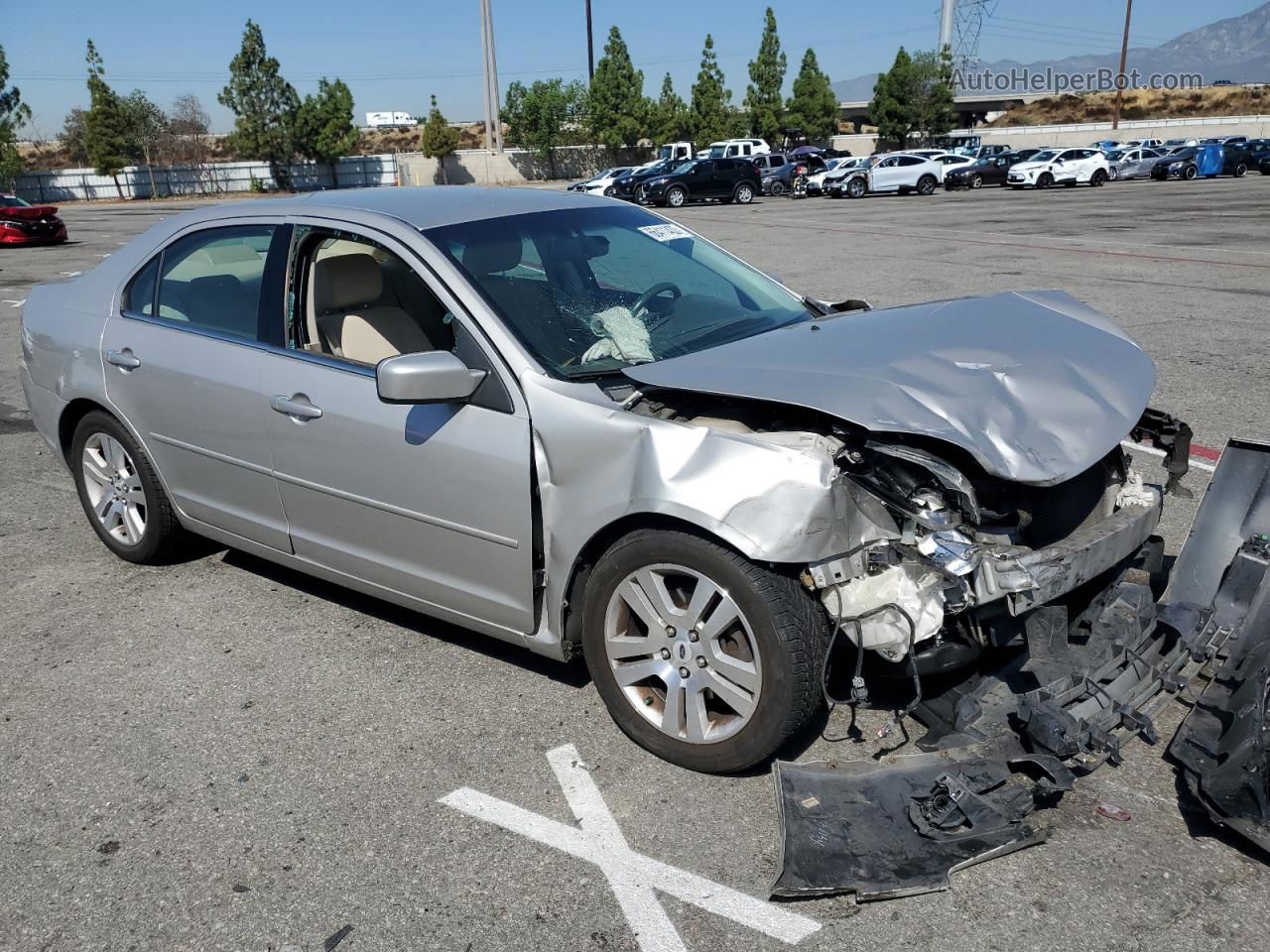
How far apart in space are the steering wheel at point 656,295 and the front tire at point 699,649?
1.05 metres

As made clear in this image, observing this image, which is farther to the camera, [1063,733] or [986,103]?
[986,103]

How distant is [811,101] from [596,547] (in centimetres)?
7326

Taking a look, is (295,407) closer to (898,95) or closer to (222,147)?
(898,95)

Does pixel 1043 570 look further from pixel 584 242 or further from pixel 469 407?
pixel 584 242

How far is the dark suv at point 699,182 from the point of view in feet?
117

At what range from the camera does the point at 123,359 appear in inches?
177

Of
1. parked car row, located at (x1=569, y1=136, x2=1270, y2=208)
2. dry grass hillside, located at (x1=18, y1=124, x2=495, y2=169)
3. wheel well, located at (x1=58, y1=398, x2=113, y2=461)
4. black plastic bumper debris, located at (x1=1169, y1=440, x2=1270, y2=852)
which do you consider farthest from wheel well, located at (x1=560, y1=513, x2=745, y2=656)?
dry grass hillside, located at (x1=18, y1=124, x2=495, y2=169)

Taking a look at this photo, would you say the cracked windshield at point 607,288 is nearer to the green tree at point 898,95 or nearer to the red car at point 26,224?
the red car at point 26,224

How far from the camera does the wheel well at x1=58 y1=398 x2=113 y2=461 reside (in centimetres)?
479

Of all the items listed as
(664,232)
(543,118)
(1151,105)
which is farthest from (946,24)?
(664,232)

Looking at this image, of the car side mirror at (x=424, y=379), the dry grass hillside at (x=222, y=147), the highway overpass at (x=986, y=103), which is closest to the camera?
the car side mirror at (x=424, y=379)

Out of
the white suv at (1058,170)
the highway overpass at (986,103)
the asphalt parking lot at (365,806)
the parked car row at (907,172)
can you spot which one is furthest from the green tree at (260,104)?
the highway overpass at (986,103)

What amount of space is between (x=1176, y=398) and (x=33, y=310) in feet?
22.7

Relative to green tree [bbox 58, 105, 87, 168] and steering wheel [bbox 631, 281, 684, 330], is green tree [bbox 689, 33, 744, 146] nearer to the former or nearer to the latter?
green tree [bbox 58, 105, 87, 168]
